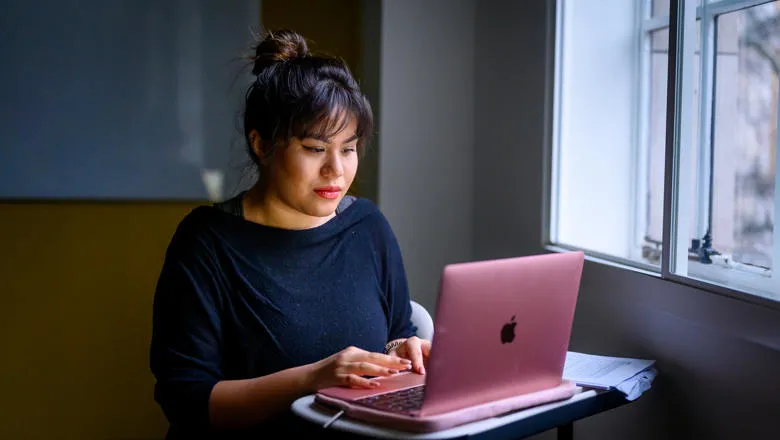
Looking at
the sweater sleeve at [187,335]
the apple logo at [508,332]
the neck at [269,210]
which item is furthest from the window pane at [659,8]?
the sweater sleeve at [187,335]

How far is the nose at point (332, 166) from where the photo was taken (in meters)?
1.55

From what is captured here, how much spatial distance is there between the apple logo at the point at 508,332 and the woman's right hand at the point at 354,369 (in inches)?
7.0

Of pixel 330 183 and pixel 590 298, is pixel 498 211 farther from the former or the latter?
pixel 330 183

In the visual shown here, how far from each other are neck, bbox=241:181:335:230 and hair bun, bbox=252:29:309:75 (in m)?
0.23

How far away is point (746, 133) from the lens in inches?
70.1

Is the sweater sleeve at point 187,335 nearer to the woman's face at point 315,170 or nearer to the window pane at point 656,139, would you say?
the woman's face at point 315,170

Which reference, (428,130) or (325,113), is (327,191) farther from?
(428,130)

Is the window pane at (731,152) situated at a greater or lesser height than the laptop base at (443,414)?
greater

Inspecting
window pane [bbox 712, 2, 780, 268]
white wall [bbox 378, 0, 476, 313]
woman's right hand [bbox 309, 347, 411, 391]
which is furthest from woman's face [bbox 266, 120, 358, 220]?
white wall [bbox 378, 0, 476, 313]

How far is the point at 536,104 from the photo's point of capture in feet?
7.57

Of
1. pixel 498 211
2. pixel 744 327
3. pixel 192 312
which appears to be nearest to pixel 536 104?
pixel 498 211

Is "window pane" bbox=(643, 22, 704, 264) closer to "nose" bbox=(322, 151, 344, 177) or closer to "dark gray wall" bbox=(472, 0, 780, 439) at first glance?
"dark gray wall" bbox=(472, 0, 780, 439)

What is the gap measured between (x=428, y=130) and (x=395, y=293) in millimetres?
1086

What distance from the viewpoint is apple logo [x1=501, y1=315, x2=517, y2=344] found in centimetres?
121
